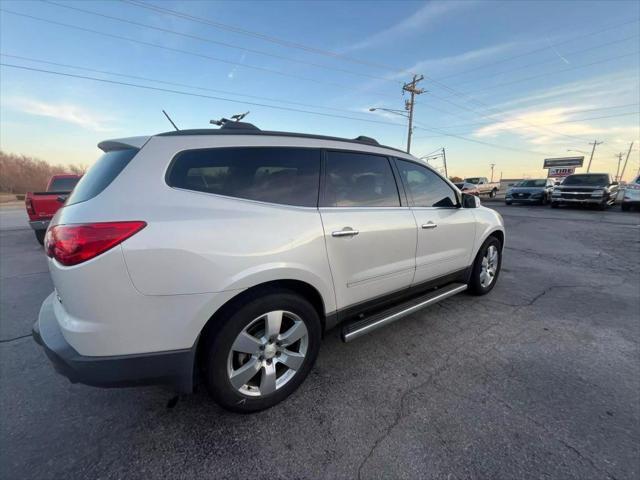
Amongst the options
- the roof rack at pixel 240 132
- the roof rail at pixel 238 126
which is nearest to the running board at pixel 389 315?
the roof rack at pixel 240 132

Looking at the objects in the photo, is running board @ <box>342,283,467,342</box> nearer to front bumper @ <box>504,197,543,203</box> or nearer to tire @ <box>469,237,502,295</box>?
tire @ <box>469,237,502,295</box>

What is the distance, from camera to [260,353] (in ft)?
6.38

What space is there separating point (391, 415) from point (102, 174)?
2.42 metres

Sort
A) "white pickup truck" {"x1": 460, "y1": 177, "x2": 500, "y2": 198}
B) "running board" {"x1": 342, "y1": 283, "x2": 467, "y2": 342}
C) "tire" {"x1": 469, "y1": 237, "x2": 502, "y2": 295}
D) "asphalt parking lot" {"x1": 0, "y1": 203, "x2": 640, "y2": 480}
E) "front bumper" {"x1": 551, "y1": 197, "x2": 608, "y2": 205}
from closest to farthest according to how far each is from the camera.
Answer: "asphalt parking lot" {"x1": 0, "y1": 203, "x2": 640, "y2": 480} → "running board" {"x1": 342, "y1": 283, "x2": 467, "y2": 342} → "tire" {"x1": 469, "y1": 237, "x2": 502, "y2": 295} → "front bumper" {"x1": 551, "y1": 197, "x2": 608, "y2": 205} → "white pickup truck" {"x1": 460, "y1": 177, "x2": 500, "y2": 198}

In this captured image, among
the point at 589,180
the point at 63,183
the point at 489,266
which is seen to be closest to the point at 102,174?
the point at 489,266

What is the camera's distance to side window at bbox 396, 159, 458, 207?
3000mm

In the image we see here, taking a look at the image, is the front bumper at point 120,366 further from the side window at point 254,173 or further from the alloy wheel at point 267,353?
the side window at point 254,173

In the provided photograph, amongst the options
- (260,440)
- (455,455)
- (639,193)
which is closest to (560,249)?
(455,455)

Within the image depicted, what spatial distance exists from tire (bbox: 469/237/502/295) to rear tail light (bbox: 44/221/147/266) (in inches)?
151

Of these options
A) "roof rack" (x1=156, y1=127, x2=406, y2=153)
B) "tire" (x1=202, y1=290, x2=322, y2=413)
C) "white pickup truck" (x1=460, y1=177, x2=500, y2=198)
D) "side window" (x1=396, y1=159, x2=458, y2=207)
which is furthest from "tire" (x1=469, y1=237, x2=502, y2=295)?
"white pickup truck" (x1=460, y1=177, x2=500, y2=198)

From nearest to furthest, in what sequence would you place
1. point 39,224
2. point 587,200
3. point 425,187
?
1. point 425,187
2. point 39,224
3. point 587,200

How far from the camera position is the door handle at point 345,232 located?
2169 mm

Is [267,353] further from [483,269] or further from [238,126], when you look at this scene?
[483,269]

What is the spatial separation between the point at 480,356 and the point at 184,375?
2475mm
